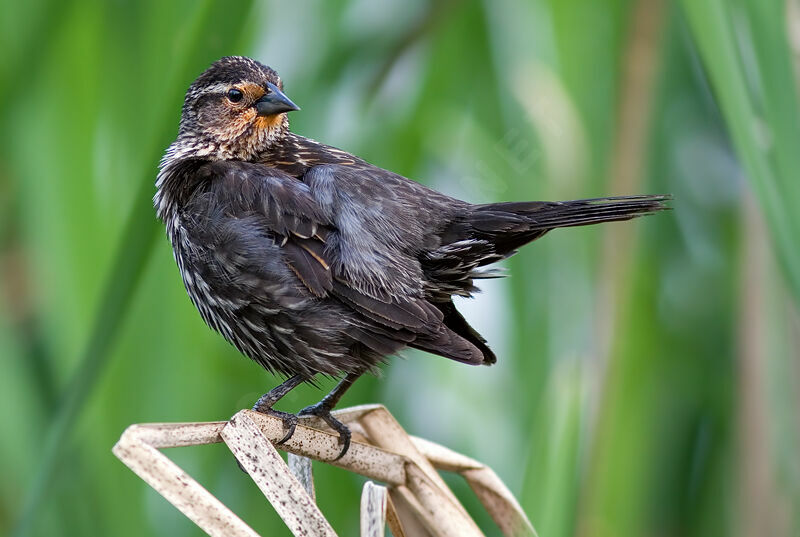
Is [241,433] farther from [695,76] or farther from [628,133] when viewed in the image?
[695,76]

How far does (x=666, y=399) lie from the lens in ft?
8.57

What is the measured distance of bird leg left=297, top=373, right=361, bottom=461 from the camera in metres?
1.54

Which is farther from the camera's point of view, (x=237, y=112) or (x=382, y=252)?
(x=237, y=112)

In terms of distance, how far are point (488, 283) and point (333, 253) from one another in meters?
1.13

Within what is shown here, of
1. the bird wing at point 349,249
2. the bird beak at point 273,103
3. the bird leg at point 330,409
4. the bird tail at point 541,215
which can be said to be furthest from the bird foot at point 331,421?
the bird beak at point 273,103

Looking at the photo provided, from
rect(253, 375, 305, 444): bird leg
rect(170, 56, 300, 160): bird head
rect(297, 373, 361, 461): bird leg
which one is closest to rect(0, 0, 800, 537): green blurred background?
rect(170, 56, 300, 160): bird head

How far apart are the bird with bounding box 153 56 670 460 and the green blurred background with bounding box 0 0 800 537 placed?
0.32 m

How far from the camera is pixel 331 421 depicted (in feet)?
5.47

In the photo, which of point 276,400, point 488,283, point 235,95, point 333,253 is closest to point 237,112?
point 235,95

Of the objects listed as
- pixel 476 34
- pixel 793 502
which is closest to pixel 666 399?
pixel 793 502

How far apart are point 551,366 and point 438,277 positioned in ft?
2.16

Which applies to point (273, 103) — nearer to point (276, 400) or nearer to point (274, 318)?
point (274, 318)

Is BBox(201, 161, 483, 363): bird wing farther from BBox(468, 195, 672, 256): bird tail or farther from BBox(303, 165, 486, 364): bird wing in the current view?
BBox(468, 195, 672, 256): bird tail

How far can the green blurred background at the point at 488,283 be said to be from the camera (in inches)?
85.4
